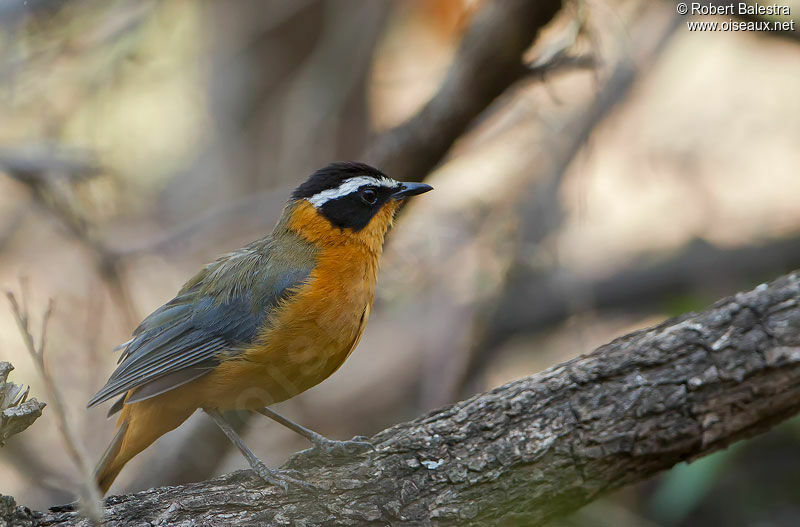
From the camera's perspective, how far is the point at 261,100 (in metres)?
11.2

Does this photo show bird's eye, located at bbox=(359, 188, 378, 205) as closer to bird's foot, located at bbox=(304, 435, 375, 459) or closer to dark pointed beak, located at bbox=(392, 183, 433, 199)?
dark pointed beak, located at bbox=(392, 183, 433, 199)

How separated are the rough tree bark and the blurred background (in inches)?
99.3

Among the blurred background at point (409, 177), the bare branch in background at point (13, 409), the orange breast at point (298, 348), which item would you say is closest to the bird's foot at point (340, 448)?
the orange breast at point (298, 348)

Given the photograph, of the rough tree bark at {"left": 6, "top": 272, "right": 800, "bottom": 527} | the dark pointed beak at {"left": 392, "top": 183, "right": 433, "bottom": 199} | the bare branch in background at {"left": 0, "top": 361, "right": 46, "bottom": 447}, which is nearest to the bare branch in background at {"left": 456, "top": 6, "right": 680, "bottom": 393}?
the dark pointed beak at {"left": 392, "top": 183, "right": 433, "bottom": 199}

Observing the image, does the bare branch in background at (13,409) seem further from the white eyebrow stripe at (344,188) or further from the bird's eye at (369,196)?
the bird's eye at (369,196)

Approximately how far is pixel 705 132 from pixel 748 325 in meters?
7.01

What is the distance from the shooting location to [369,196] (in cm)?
552

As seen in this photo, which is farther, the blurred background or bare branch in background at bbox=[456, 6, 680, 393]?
bare branch in background at bbox=[456, 6, 680, 393]

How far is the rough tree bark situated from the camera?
4.05 m

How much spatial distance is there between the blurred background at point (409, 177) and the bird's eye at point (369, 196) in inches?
51.1

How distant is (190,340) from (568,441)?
2289mm

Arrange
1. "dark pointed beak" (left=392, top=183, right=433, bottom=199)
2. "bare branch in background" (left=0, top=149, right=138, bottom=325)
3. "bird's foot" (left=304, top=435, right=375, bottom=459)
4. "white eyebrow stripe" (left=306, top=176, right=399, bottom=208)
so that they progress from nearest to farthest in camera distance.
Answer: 1. "bird's foot" (left=304, top=435, right=375, bottom=459)
2. "white eyebrow stripe" (left=306, top=176, right=399, bottom=208)
3. "dark pointed beak" (left=392, top=183, right=433, bottom=199)
4. "bare branch in background" (left=0, top=149, right=138, bottom=325)

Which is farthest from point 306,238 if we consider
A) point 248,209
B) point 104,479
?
point 248,209

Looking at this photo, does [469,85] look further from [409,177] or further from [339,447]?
[339,447]
